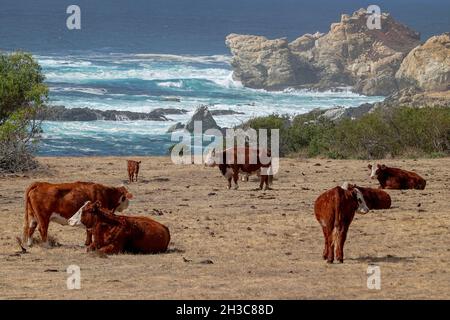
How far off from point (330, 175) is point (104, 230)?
13.1 metres

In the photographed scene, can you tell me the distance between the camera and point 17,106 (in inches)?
1235

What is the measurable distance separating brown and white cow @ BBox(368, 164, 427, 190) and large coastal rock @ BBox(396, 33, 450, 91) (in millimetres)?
68013

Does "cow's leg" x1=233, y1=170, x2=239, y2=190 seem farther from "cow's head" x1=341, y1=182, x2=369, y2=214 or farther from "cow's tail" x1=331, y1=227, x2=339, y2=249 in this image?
"cow's tail" x1=331, y1=227, x2=339, y2=249

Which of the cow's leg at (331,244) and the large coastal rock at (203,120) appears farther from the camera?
the large coastal rock at (203,120)

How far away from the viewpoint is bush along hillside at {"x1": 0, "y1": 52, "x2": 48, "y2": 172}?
30.0 metres

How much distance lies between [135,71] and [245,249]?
98148 mm

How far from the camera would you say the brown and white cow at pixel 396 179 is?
981 inches

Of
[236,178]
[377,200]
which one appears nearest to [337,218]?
[377,200]

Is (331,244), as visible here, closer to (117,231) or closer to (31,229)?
A: (117,231)

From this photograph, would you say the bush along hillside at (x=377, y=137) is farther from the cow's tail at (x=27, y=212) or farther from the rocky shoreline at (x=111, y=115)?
the rocky shoreline at (x=111, y=115)

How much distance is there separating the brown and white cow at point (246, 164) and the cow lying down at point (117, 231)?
345 inches

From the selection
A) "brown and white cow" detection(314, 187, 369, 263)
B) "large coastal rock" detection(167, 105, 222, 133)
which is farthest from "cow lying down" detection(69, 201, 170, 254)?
"large coastal rock" detection(167, 105, 222, 133)

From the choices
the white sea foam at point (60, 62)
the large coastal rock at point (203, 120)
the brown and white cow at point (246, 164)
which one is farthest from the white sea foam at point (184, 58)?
the brown and white cow at point (246, 164)

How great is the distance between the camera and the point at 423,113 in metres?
39.1
